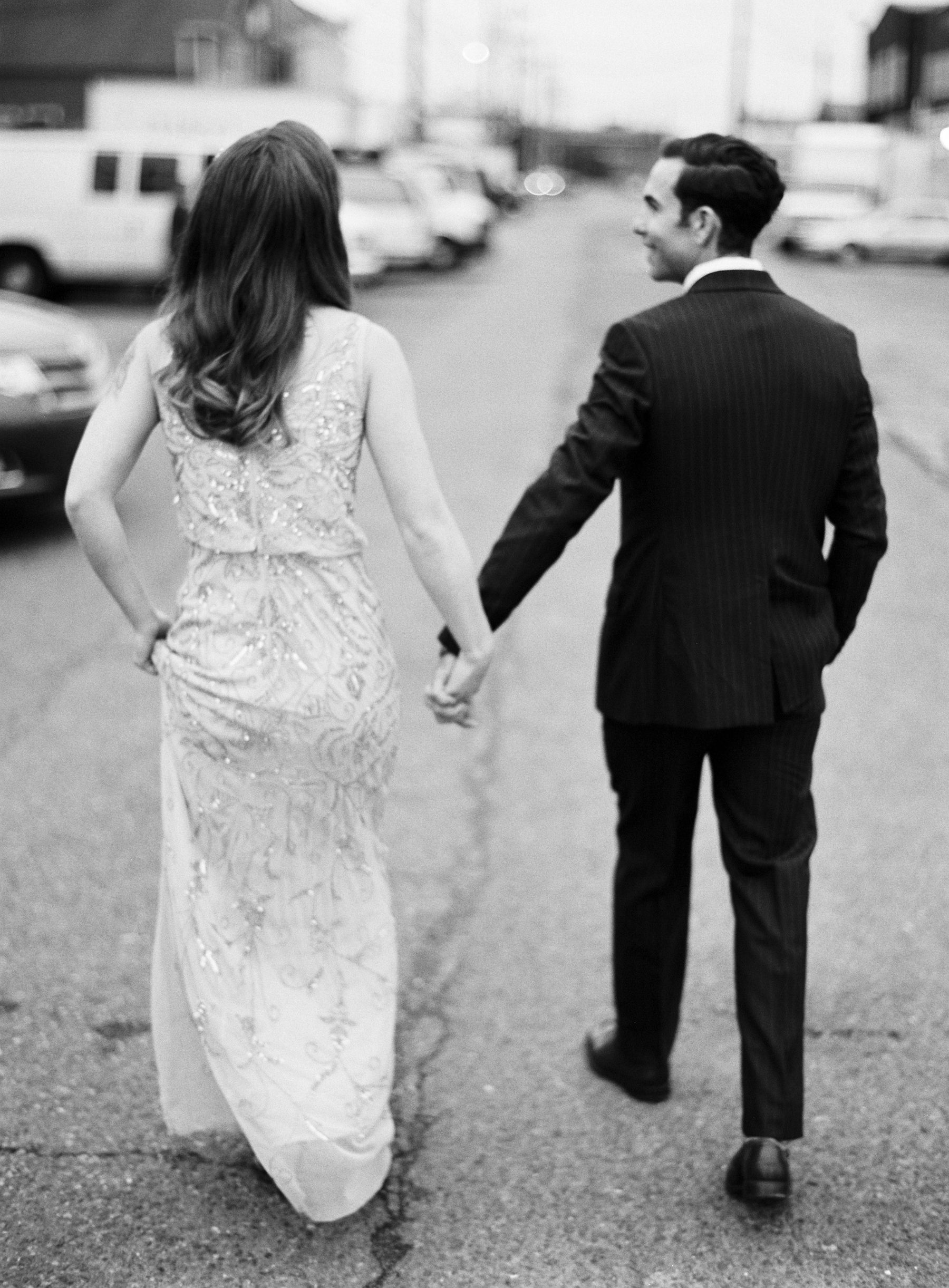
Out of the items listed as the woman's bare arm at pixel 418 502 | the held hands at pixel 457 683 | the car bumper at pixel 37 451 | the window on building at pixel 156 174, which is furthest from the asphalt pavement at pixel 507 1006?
the window on building at pixel 156 174

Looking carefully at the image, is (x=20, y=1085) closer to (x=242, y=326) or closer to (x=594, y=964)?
(x=594, y=964)

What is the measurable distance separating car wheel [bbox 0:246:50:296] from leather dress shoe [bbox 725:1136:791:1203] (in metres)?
20.0

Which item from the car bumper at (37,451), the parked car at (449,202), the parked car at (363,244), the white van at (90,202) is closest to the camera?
the car bumper at (37,451)

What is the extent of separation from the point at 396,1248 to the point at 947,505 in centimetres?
805

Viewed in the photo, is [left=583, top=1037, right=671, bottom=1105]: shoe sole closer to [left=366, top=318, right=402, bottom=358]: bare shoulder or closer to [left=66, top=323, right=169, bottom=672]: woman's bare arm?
[left=66, top=323, right=169, bottom=672]: woman's bare arm

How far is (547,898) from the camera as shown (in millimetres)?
4457

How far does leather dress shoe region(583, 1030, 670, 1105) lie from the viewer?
337 cm

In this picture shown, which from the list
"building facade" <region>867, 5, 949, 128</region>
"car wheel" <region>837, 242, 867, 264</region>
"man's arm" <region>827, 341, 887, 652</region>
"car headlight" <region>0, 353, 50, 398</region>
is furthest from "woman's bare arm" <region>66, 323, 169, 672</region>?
"building facade" <region>867, 5, 949, 128</region>

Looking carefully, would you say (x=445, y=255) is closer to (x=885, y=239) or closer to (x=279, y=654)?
(x=885, y=239)

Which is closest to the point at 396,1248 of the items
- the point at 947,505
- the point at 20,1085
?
the point at 20,1085

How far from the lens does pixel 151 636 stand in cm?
305

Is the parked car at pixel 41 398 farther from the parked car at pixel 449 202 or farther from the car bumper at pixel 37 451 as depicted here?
the parked car at pixel 449 202

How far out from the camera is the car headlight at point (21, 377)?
27.3 feet

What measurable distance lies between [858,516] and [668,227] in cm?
65
